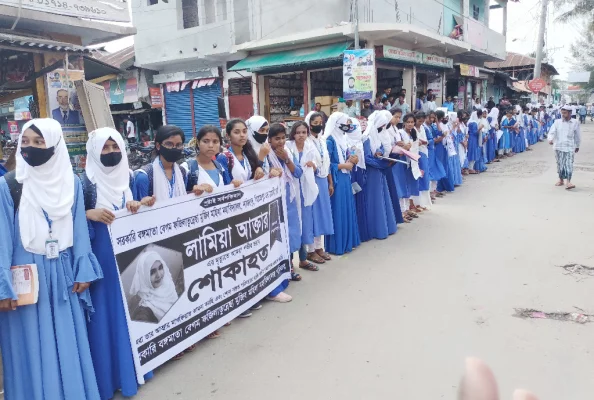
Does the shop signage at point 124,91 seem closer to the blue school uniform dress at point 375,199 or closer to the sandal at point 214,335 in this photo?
the blue school uniform dress at point 375,199

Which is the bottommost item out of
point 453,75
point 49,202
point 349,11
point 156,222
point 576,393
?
point 576,393

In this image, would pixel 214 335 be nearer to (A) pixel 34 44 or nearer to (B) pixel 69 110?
(A) pixel 34 44

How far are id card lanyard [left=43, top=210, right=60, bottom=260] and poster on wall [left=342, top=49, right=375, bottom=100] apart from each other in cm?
949

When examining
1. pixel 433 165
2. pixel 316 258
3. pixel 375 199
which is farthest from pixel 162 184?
pixel 433 165

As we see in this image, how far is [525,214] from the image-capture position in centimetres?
707

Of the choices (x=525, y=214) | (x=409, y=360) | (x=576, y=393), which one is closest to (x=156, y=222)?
(x=409, y=360)

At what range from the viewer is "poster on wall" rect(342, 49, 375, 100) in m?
10.8

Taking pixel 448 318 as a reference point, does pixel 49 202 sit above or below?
above

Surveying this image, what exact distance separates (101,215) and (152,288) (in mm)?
601

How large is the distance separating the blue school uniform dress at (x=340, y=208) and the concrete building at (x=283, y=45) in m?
7.00

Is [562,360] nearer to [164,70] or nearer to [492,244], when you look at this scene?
[492,244]

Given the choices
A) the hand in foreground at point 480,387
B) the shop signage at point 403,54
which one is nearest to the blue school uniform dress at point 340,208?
the hand in foreground at point 480,387

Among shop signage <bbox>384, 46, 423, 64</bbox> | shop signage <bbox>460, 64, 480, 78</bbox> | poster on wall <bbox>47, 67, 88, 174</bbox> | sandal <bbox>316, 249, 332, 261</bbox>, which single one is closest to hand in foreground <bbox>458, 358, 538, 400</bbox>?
sandal <bbox>316, 249, 332, 261</bbox>

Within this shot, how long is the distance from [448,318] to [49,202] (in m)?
2.95
